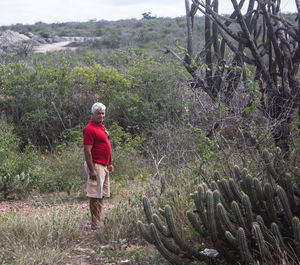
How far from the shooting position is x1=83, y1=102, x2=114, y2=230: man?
18.4 ft

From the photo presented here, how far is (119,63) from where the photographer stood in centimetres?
1412

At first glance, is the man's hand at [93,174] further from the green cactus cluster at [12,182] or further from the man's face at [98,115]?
the green cactus cluster at [12,182]

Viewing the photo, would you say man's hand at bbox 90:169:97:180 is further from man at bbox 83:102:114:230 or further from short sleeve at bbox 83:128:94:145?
short sleeve at bbox 83:128:94:145

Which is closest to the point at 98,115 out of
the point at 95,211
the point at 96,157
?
the point at 96,157

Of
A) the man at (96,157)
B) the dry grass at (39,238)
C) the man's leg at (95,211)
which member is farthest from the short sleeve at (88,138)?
the dry grass at (39,238)

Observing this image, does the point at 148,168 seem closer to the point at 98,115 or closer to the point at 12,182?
the point at 12,182

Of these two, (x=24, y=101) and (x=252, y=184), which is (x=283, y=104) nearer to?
(x=252, y=184)

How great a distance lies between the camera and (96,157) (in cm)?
573

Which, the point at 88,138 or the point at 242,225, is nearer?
the point at 242,225

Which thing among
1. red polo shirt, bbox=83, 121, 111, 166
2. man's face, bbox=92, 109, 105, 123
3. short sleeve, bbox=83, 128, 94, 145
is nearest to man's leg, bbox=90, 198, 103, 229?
red polo shirt, bbox=83, 121, 111, 166

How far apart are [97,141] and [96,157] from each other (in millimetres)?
206

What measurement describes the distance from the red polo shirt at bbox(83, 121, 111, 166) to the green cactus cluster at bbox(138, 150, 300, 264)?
53.9 inches

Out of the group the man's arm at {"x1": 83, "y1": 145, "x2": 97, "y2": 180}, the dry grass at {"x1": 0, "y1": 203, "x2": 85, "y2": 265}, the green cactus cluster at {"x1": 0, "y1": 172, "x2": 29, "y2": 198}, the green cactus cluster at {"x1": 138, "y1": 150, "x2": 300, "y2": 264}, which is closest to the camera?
the green cactus cluster at {"x1": 138, "y1": 150, "x2": 300, "y2": 264}

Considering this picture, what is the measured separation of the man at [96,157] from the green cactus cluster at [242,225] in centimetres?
131
